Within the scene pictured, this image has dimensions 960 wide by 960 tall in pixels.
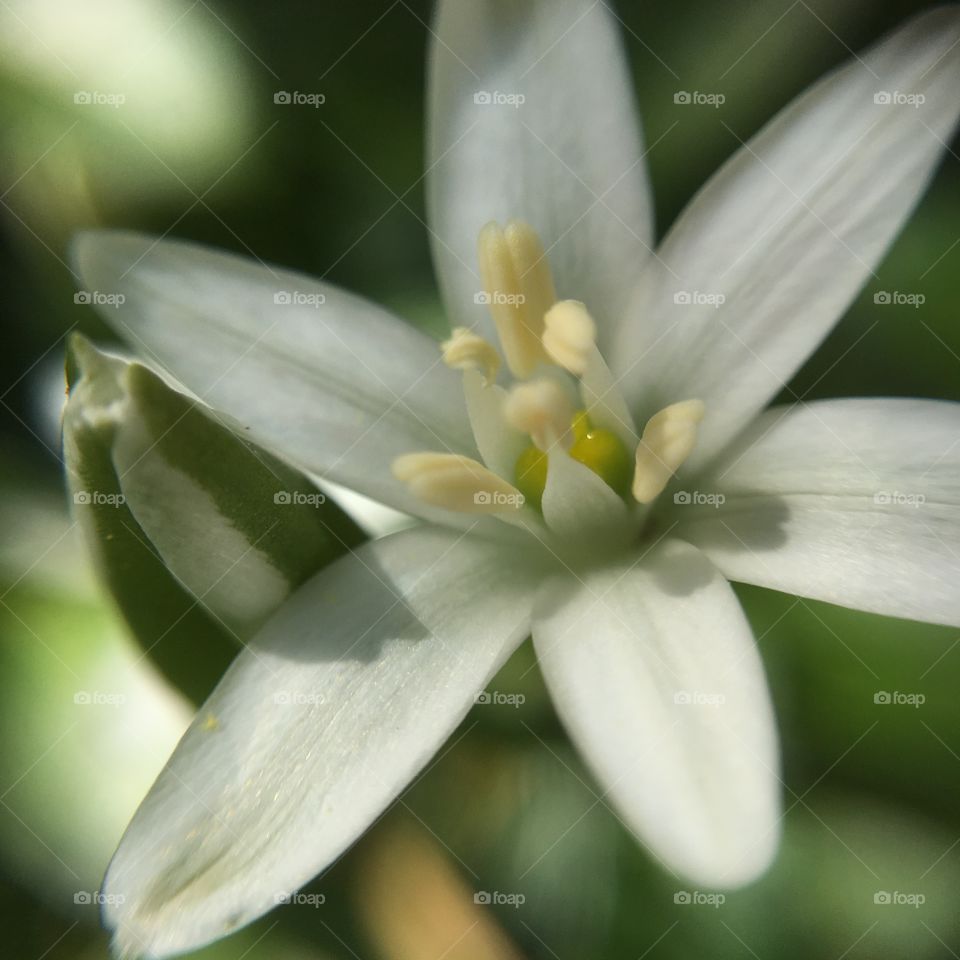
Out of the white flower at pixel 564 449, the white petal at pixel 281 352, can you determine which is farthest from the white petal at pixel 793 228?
the white petal at pixel 281 352

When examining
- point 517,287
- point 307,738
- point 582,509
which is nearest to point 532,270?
point 517,287

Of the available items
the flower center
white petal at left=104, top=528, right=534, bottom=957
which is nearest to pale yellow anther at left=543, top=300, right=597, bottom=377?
the flower center

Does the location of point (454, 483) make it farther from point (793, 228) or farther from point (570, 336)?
point (793, 228)

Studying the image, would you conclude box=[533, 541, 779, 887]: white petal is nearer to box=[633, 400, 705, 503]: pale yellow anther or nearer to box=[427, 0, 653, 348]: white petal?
box=[633, 400, 705, 503]: pale yellow anther

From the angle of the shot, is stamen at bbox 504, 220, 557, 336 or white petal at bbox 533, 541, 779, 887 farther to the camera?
stamen at bbox 504, 220, 557, 336

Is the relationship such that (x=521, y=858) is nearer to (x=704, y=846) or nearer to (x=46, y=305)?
(x=704, y=846)
